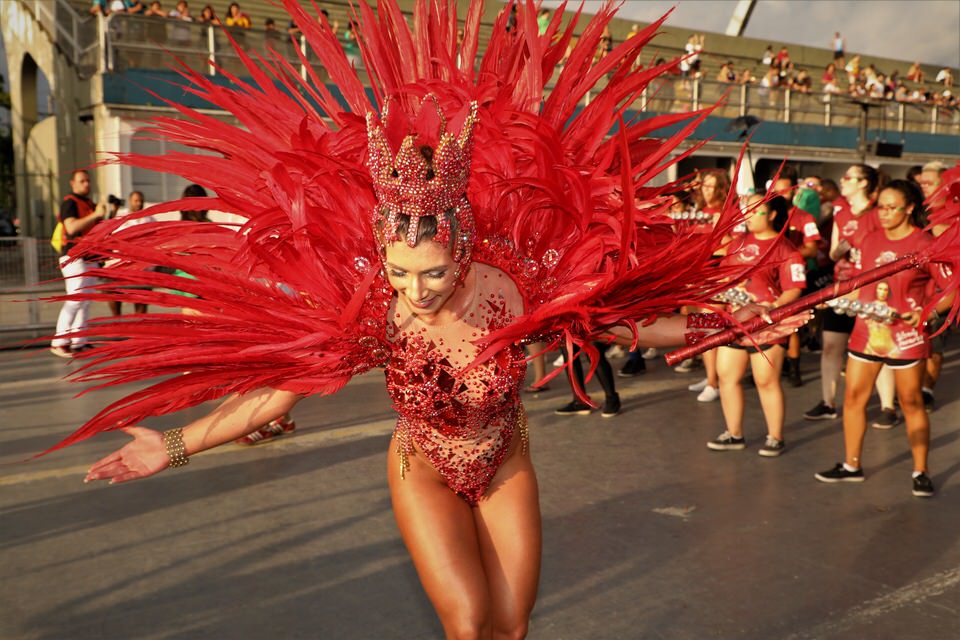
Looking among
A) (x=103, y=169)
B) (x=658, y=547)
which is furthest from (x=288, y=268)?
(x=103, y=169)

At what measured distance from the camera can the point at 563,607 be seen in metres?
3.70

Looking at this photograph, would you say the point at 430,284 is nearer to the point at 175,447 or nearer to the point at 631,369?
the point at 175,447

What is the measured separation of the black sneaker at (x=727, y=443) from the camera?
20.1ft

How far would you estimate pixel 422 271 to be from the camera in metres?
2.34

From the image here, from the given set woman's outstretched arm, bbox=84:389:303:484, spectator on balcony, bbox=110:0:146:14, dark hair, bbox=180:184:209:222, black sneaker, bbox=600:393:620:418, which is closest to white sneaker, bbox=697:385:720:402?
black sneaker, bbox=600:393:620:418

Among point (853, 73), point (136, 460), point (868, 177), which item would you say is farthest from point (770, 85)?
point (136, 460)

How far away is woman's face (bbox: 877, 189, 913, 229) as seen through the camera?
200 inches

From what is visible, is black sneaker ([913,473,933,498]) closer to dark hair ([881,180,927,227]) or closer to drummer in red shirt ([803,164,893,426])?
dark hair ([881,180,927,227])

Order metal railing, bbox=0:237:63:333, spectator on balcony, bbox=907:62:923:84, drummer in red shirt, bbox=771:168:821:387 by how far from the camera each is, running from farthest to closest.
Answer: spectator on balcony, bbox=907:62:923:84
metal railing, bbox=0:237:63:333
drummer in red shirt, bbox=771:168:821:387

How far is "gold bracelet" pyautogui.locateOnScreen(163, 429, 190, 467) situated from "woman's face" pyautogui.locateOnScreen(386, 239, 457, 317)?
0.85 m

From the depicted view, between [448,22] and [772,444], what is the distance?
4006 mm

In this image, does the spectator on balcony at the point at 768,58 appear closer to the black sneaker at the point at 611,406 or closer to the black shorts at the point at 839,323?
the black shorts at the point at 839,323

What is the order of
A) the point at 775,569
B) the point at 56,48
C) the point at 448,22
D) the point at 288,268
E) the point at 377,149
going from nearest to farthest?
the point at 377,149 < the point at 288,268 < the point at 448,22 < the point at 775,569 < the point at 56,48

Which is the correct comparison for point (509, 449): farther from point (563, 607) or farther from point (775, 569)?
point (775, 569)
